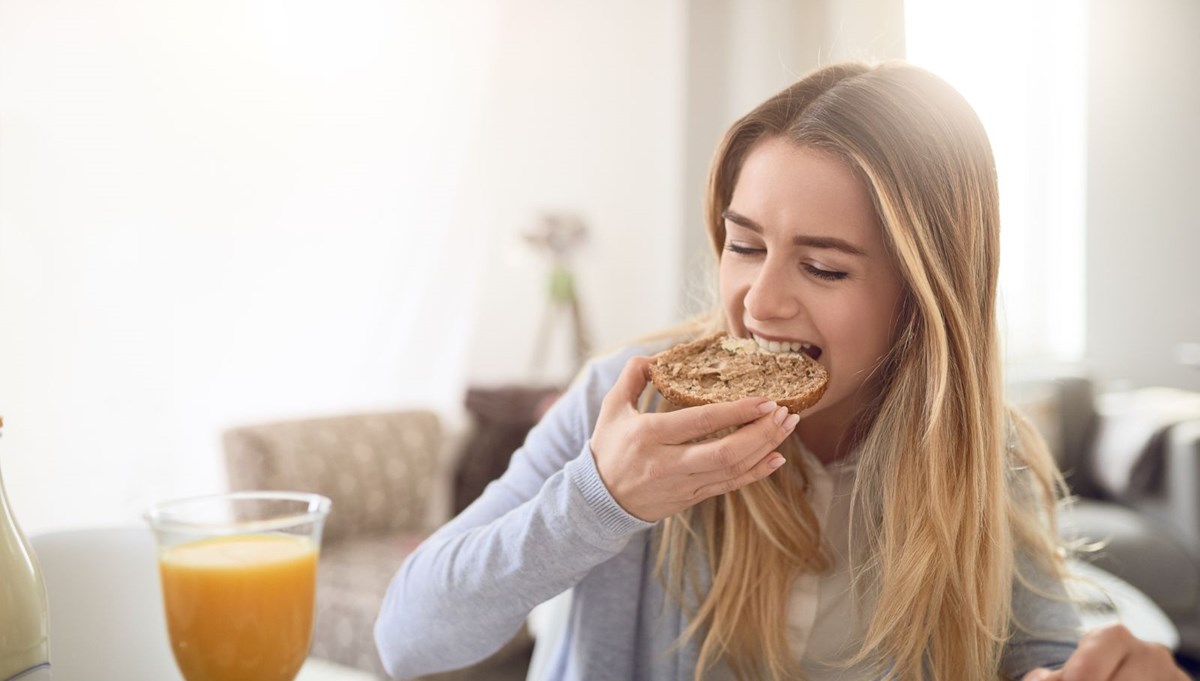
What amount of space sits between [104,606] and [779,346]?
830mm

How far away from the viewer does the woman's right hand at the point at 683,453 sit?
35.7 inches

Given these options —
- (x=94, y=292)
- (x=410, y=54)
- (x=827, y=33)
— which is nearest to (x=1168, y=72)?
(x=827, y=33)

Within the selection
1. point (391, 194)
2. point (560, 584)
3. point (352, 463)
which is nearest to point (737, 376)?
point (560, 584)

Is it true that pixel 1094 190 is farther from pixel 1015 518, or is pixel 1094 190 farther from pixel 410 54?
pixel 1015 518

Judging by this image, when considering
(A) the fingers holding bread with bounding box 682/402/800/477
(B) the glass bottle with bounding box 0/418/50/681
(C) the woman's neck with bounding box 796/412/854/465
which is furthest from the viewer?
(C) the woman's neck with bounding box 796/412/854/465

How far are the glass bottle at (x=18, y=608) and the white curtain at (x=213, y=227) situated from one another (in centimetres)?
188

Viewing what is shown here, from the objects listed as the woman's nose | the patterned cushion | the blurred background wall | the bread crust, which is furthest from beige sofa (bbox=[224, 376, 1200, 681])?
the woman's nose

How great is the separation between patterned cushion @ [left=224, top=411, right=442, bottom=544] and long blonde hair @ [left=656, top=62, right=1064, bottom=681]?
2017 millimetres

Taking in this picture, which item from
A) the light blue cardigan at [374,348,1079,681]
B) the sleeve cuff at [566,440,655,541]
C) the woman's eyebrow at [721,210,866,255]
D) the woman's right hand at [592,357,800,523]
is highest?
the woman's eyebrow at [721,210,866,255]

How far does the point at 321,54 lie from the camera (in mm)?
3416

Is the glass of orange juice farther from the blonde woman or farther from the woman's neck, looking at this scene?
the woman's neck

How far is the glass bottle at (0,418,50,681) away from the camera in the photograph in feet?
2.46

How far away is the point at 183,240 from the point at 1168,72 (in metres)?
3.92

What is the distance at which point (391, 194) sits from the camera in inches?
147
